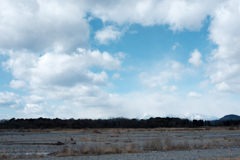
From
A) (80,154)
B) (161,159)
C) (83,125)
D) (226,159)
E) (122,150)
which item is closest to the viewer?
(226,159)

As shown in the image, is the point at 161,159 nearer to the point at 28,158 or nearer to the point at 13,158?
the point at 28,158

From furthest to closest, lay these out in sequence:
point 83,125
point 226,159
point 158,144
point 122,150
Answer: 1. point 83,125
2. point 158,144
3. point 122,150
4. point 226,159

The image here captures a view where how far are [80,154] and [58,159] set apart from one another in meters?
2.51

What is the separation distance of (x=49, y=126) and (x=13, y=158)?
86.4m

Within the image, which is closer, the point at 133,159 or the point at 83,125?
the point at 133,159

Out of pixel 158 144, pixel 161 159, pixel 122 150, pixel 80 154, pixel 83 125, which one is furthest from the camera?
pixel 83 125

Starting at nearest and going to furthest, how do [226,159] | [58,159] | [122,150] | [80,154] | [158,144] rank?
1. [226,159]
2. [58,159]
3. [80,154]
4. [122,150]
5. [158,144]

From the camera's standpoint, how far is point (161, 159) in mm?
13539

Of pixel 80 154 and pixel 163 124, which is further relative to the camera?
Result: pixel 163 124

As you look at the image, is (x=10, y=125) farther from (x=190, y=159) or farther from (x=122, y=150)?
(x=190, y=159)

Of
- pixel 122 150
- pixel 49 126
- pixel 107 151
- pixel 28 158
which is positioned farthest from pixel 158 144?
pixel 49 126

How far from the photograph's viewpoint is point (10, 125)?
9856cm

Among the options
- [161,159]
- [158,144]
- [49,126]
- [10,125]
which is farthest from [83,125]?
[161,159]

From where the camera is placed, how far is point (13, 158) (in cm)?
1517
